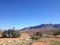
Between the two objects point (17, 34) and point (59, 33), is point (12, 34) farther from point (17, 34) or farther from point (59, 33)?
point (59, 33)

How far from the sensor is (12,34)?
107ft

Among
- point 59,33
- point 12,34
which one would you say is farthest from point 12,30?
point 59,33

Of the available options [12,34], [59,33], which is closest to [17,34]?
[12,34]

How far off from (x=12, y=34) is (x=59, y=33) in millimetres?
16339

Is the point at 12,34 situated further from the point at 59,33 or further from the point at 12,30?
the point at 59,33

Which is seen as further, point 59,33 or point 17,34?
point 59,33

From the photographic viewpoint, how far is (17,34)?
32.9m

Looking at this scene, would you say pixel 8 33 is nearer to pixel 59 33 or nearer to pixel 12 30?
pixel 12 30

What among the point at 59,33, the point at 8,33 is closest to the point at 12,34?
the point at 8,33

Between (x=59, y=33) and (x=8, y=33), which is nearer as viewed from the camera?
(x=8, y=33)

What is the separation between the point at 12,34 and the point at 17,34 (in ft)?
3.81

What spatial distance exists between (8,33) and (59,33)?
17094 millimetres

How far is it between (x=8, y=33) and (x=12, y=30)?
154 centimetres

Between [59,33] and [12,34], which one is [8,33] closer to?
[12,34]
